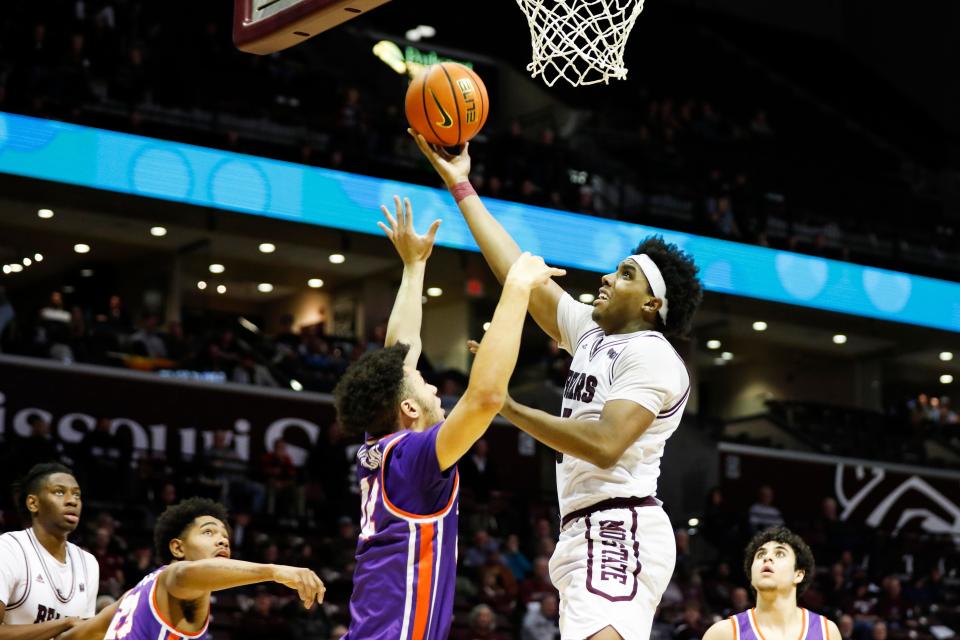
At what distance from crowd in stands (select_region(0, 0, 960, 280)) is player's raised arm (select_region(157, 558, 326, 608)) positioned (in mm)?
13843

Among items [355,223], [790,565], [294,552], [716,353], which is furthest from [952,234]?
[790,565]

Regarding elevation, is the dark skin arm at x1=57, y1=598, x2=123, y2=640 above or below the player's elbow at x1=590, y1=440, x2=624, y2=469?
below

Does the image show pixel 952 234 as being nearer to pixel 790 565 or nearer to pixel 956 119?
pixel 956 119

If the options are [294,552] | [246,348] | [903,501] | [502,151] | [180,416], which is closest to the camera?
[294,552]

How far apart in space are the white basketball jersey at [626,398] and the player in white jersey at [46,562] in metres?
2.59

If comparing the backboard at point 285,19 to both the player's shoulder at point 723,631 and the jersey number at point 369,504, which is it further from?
the player's shoulder at point 723,631

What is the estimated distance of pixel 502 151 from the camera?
22.0m

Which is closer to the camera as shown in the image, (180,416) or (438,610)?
(438,610)

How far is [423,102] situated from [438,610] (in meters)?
2.33

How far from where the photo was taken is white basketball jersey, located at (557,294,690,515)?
5.21m

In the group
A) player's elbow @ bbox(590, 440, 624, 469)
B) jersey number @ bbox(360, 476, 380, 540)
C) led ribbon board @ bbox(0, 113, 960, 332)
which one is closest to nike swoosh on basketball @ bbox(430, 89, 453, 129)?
player's elbow @ bbox(590, 440, 624, 469)

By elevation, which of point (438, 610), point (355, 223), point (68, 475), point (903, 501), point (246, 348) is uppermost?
point (355, 223)

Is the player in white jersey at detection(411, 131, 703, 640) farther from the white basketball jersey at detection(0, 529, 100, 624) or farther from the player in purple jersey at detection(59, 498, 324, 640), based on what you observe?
the white basketball jersey at detection(0, 529, 100, 624)

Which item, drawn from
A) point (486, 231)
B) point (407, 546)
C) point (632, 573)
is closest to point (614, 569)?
point (632, 573)
